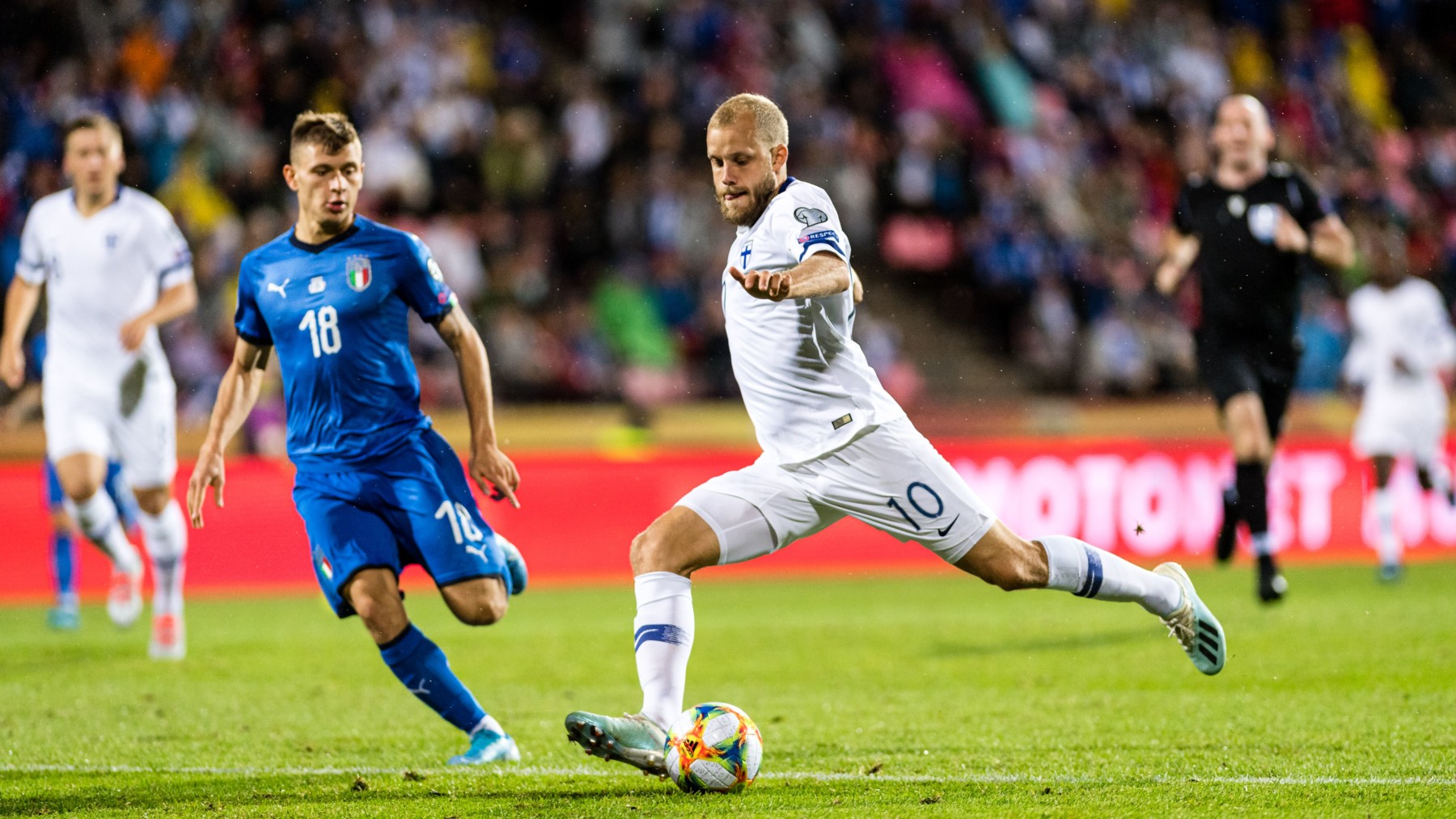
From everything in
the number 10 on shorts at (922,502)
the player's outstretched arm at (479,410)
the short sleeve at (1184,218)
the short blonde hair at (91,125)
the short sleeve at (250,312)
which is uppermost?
the short blonde hair at (91,125)

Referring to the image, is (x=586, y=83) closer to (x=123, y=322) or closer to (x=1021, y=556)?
(x=123, y=322)

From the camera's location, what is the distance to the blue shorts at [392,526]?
19.1ft

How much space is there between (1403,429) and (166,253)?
9.54 m

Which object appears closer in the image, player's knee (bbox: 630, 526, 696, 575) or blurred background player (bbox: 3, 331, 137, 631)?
player's knee (bbox: 630, 526, 696, 575)

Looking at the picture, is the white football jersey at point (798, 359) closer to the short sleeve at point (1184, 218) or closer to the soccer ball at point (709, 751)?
the soccer ball at point (709, 751)

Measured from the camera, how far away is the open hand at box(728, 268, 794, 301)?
4676 millimetres

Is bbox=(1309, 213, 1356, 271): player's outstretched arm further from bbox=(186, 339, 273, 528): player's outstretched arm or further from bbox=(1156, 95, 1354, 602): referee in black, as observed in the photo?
bbox=(186, 339, 273, 528): player's outstretched arm

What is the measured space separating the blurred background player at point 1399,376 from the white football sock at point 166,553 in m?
9.02

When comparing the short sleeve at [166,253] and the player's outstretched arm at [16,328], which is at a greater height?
the short sleeve at [166,253]

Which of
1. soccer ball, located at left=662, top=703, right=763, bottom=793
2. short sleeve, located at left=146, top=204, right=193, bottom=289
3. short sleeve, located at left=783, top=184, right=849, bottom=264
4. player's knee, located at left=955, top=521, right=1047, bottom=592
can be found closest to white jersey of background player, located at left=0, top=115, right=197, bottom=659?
short sleeve, located at left=146, top=204, right=193, bottom=289

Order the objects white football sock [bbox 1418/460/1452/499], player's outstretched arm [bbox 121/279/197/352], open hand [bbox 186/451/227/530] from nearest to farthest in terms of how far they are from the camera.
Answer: open hand [bbox 186/451/227/530] → player's outstretched arm [bbox 121/279/197/352] → white football sock [bbox 1418/460/1452/499]

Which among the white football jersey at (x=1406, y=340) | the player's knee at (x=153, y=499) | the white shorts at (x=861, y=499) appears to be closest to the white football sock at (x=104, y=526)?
the player's knee at (x=153, y=499)

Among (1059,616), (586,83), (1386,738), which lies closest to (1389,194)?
(586,83)

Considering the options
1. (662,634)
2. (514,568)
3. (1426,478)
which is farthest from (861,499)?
(1426,478)
